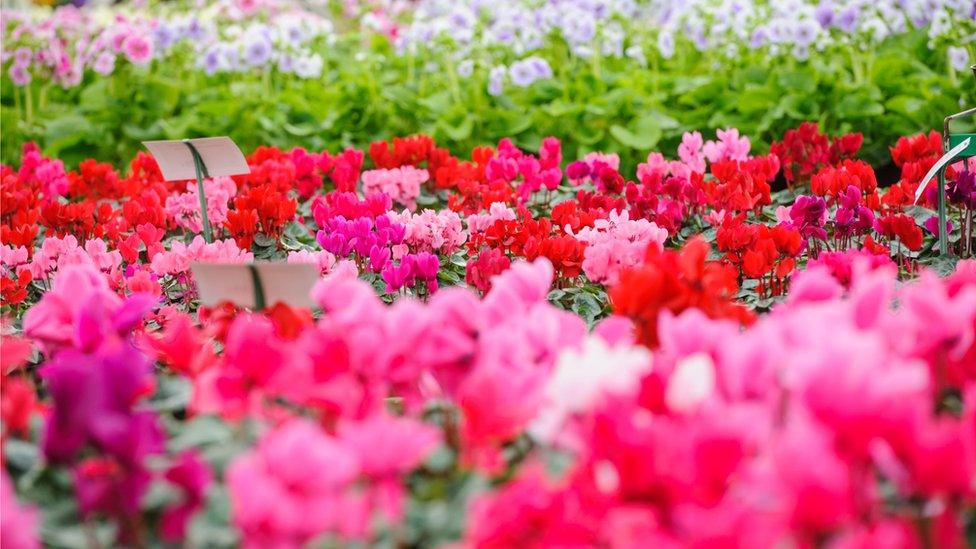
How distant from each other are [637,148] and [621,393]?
5440 millimetres

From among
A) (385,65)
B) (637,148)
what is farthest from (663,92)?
(385,65)

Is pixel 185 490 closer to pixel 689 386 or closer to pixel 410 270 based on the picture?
pixel 689 386

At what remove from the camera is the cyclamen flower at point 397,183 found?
4.07 m

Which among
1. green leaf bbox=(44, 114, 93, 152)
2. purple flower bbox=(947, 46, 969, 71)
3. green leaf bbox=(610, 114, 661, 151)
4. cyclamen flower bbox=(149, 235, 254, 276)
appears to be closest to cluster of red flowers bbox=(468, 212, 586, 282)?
cyclamen flower bbox=(149, 235, 254, 276)

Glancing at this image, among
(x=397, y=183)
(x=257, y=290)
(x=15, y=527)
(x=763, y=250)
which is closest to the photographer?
(x=15, y=527)

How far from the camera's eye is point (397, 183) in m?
4.12

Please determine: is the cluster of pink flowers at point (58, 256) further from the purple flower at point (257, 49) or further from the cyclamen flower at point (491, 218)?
the purple flower at point (257, 49)

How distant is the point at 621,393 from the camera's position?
1095 millimetres

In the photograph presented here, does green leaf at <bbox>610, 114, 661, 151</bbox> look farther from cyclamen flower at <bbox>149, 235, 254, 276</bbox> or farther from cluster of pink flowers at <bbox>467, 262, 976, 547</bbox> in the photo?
cluster of pink flowers at <bbox>467, 262, 976, 547</bbox>

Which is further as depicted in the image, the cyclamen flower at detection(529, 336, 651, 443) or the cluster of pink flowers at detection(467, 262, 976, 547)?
the cyclamen flower at detection(529, 336, 651, 443)

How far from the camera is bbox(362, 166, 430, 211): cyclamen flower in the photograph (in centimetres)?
407

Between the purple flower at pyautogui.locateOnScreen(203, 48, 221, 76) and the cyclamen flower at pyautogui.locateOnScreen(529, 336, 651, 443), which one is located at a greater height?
the cyclamen flower at pyautogui.locateOnScreen(529, 336, 651, 443)

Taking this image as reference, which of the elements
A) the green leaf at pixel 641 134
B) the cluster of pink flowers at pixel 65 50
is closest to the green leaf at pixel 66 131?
the cluster of pink flowers at pixel 65 50

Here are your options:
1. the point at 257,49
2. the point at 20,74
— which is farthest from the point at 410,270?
the point at 20,74
